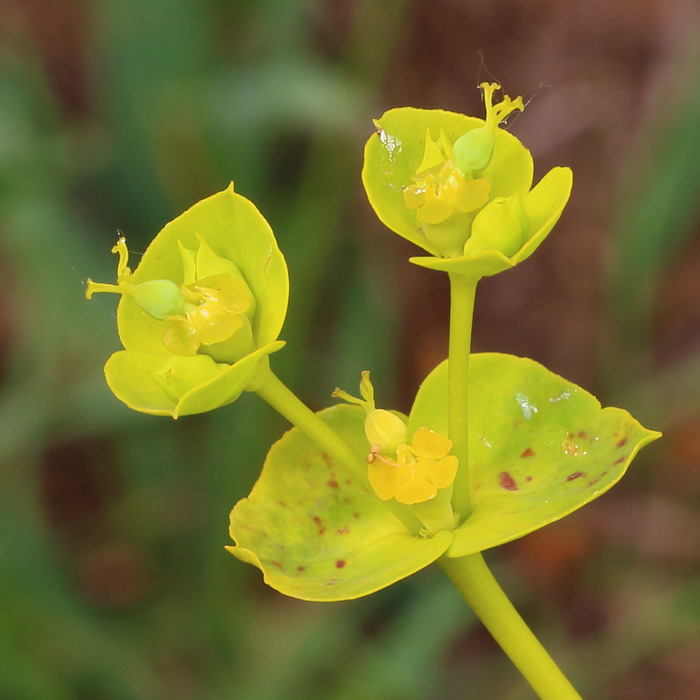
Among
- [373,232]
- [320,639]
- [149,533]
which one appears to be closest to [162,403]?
[320,639]

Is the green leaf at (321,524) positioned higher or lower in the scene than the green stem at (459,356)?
lower

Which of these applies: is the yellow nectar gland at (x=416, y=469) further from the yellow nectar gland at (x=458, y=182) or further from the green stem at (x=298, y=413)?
the yellow nectar gland at (x=458, y=182)

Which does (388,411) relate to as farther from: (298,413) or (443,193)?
(443,193)

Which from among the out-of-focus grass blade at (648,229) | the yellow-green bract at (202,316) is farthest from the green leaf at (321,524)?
the out-of-focus grass blade at (648,229)

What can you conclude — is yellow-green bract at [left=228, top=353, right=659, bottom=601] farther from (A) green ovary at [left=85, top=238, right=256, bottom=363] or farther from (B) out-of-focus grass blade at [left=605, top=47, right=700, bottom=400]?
(B) out-of-focus grass blade at [left=605, top=47, right=700, bottom=400]

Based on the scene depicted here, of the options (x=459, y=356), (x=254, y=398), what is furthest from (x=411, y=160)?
(x=254, y=398)

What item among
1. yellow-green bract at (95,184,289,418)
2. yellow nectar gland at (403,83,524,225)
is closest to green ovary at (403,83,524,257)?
yellow nectar gland at (403,83,524,225)

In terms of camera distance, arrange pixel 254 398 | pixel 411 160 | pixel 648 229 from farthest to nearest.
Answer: pixel 648 229, pixel 254 398, pixel 411 160
